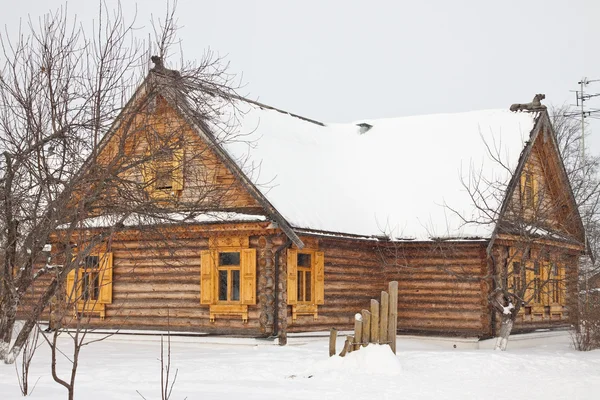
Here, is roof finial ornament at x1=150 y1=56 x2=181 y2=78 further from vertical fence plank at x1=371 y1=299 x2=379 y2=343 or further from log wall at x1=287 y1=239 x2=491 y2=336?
log wall at x1=287 y1=239 x2=491 y2=336

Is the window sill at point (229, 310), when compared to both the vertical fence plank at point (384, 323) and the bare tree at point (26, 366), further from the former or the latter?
the bare tree at point (26, 366)

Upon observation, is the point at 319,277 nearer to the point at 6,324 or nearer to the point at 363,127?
the point at 363,127

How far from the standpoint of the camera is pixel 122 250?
76.9 ft

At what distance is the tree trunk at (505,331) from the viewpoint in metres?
21.5

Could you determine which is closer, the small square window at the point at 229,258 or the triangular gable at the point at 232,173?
the triangular gable at the point at 232,173

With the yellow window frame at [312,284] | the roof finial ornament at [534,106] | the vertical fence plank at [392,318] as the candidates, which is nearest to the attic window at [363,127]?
the roof finial ornament at [534,106]

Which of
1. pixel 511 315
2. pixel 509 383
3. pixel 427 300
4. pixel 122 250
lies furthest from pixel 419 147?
pixel 509 383

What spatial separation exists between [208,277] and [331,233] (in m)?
3.29

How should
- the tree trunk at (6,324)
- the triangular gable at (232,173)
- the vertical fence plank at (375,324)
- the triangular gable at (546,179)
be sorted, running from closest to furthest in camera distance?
1. the tree trunk at (6,324)
2. the vertical fence plank at (375,324)
3. the triangular gable at (232,173)
4. the triangular gable at (546,179)

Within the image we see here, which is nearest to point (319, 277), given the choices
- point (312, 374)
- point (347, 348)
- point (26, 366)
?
point (347, 348)

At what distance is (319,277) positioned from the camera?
22359 millimetres

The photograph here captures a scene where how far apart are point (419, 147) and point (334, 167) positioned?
3.06 metres

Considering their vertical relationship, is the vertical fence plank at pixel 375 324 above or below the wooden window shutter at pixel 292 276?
below

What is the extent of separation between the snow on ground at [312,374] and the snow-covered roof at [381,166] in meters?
3.86
